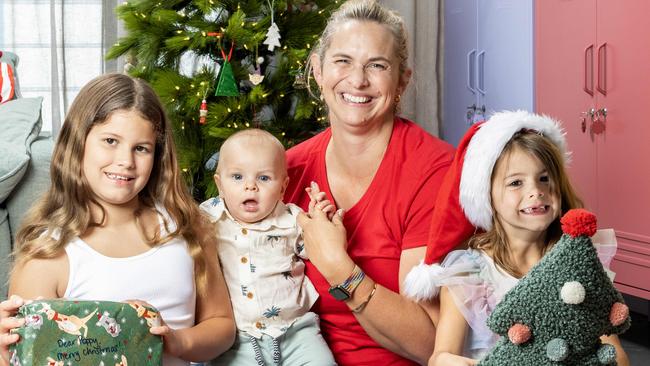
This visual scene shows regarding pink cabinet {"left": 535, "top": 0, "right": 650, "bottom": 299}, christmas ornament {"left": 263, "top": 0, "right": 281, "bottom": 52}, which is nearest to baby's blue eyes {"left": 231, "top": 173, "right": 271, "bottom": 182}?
christmas ornament {"left": 263, "top": 0, "right": 281, "bottom": 52}

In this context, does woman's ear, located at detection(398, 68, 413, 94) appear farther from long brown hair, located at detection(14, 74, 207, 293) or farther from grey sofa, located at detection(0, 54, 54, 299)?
grey sofa, located at detection(0, 54, 54, 299)

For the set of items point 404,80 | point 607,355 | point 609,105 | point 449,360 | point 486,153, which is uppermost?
point 404,80

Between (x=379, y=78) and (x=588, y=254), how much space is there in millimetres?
813

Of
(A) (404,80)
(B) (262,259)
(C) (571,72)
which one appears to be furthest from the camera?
(C) (571,72)

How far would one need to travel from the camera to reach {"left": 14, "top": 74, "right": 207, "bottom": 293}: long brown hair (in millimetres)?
1588

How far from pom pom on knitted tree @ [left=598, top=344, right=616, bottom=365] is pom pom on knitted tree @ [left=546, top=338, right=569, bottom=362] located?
56 mm

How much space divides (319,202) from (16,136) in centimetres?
136

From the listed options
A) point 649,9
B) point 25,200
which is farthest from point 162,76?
point 649,9

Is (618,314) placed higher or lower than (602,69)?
lower

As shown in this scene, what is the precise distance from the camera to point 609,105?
356cm

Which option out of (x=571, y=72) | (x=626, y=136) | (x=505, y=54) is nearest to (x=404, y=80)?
(x=626, y=136)

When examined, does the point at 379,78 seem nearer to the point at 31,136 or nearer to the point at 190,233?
the point at 190,233

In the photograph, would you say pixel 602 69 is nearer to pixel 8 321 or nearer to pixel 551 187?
pixel 551 187

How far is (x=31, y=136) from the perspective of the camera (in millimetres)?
2734
